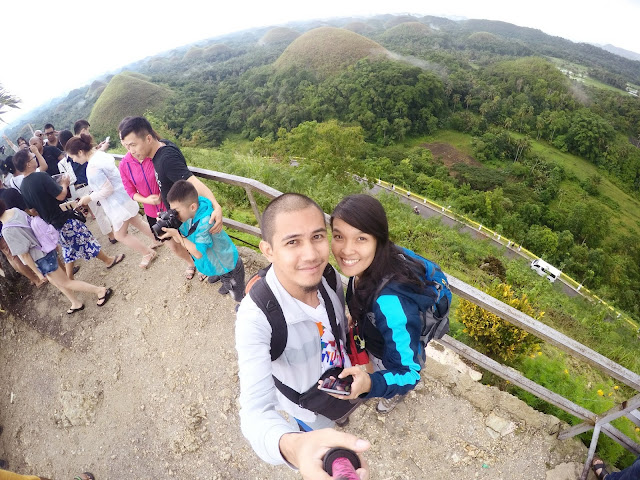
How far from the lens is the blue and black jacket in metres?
1.50

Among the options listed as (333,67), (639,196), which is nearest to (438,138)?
(333,67)

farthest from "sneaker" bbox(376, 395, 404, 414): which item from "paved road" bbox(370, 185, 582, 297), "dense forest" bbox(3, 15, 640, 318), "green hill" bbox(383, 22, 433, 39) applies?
"green hill" bbox(383, 22, 433, 39)

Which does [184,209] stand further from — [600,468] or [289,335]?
[600,468]

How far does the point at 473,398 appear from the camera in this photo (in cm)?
272

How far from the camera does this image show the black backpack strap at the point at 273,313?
4.69 ft

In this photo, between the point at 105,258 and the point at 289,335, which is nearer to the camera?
the point at 289,335

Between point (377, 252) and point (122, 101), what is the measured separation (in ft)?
200

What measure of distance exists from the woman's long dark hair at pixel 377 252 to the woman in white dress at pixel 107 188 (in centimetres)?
341

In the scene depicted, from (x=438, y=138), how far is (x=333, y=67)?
2407cm

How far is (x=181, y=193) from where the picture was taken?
8.93 feet

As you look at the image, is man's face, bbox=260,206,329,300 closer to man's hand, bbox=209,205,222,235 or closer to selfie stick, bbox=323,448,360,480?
selfie stick, bbox=323,448,360,480

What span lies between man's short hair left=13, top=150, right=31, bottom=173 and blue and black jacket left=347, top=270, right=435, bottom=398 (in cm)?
469

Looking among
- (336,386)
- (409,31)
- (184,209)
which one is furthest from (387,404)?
(409,31)

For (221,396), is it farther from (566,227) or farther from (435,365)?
(566,227)
